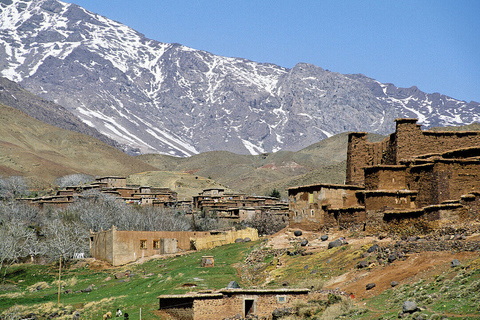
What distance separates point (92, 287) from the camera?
128ft

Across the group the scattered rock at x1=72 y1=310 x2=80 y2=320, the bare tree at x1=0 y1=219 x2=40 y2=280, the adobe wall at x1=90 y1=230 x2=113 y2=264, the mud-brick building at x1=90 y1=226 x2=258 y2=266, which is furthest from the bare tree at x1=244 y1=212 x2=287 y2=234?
the scattered rock at x1=72 y1=310 x2=80 y2=320

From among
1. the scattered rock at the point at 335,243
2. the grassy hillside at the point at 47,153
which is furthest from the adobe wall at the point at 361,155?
the grassy hillside at the point at 47,153

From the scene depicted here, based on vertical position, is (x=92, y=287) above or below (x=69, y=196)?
below

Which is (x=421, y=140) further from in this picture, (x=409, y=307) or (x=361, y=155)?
(x=409, y=307)

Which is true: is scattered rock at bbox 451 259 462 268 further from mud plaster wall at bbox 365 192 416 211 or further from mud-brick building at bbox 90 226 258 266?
mud-brick building at bbox 90 226 258 266

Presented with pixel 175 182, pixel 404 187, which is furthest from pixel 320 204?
pixel 175 182

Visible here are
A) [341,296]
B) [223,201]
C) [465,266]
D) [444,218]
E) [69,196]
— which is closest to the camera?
[465,266]

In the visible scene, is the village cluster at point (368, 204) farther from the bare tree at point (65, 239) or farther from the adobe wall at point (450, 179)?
the bare tree at point (65, 239)

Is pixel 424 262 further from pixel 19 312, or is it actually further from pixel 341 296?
pixel 19 312

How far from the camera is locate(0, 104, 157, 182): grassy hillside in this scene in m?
146

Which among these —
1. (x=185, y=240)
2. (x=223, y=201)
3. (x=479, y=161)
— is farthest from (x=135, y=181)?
(x=479, y=161)

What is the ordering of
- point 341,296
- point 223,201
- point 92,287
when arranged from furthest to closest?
point 223,201, point 92,287, point 341,296

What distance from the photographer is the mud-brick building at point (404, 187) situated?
3090cm

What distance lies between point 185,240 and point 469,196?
24854 millimetres
